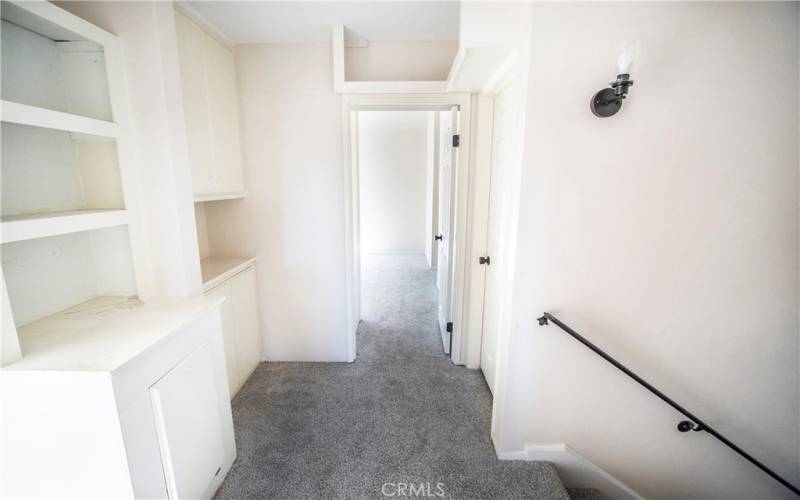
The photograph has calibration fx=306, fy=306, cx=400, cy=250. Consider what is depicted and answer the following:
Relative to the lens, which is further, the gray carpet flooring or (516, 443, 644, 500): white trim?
(516, 443, 644, 500): white trim

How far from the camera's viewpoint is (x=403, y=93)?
212 cm

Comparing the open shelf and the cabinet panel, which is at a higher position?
the open shelf

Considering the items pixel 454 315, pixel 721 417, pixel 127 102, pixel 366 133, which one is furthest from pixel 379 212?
pixel 721 417

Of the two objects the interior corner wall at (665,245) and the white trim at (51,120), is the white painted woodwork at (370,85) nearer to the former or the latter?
the interior corner wall at (665,245)

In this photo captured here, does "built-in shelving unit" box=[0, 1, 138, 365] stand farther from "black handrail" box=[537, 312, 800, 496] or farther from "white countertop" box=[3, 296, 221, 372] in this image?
"black handrail" box=[537, 312, 800, 496]

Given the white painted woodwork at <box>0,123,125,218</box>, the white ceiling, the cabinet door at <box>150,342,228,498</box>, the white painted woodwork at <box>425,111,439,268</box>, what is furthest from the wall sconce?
the white painted woodwork at <box>425,111,439,268</box>

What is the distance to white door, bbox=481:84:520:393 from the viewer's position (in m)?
1.54

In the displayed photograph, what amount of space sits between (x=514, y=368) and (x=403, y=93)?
6.11ft

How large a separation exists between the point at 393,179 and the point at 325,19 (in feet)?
14.5

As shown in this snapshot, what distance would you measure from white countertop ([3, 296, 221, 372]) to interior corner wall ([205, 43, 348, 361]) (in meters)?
0.93

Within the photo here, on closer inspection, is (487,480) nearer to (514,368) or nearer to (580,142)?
(514,368)

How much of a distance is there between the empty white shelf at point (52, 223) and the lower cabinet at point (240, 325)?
0.65 m

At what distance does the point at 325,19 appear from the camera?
191 cm

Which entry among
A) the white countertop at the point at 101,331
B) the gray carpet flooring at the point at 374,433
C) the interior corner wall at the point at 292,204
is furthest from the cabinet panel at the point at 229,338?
the white countertop at the point at 101,331
